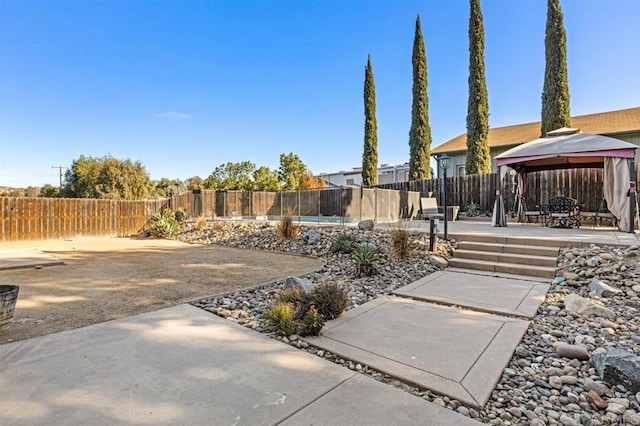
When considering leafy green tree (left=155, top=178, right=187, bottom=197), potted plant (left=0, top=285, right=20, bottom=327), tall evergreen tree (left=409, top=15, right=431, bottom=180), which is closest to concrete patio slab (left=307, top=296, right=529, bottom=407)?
potted plant (left=0, top=285, right=20, bottom=327)

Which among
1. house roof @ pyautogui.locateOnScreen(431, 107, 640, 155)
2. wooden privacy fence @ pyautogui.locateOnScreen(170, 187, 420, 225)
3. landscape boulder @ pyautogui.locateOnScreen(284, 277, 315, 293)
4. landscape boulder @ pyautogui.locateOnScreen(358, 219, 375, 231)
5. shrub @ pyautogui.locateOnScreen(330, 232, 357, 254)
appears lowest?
landscape boulder @ pyautogui.locateOnScreen(284, 277, 315, 293)

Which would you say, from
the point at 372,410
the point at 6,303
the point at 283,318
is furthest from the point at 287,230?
the point at 372,410

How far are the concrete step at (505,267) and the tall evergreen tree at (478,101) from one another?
1035 cm

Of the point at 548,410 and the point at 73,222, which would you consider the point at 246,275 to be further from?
the point at 73,222

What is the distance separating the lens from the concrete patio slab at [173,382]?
1663 mm

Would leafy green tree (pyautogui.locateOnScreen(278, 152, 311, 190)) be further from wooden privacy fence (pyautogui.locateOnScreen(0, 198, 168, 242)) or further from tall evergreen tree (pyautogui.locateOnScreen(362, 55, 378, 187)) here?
wooden privacy fence (pyautogui.locateOnScreen(0, 198, 168, 242))

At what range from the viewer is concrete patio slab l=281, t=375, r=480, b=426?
5.32ft

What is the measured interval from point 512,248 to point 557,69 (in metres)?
11.4

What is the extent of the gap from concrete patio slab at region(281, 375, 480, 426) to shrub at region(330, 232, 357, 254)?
4.34 meters

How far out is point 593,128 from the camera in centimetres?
1508

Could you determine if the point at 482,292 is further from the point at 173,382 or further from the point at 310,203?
the point at 310,203

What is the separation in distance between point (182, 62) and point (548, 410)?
1404 cm

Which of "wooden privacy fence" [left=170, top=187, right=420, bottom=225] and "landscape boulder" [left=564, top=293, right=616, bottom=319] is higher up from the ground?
"wooden privacy fence" [left=170, top=187, right=420, bottom=225]

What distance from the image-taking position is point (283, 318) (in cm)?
282
